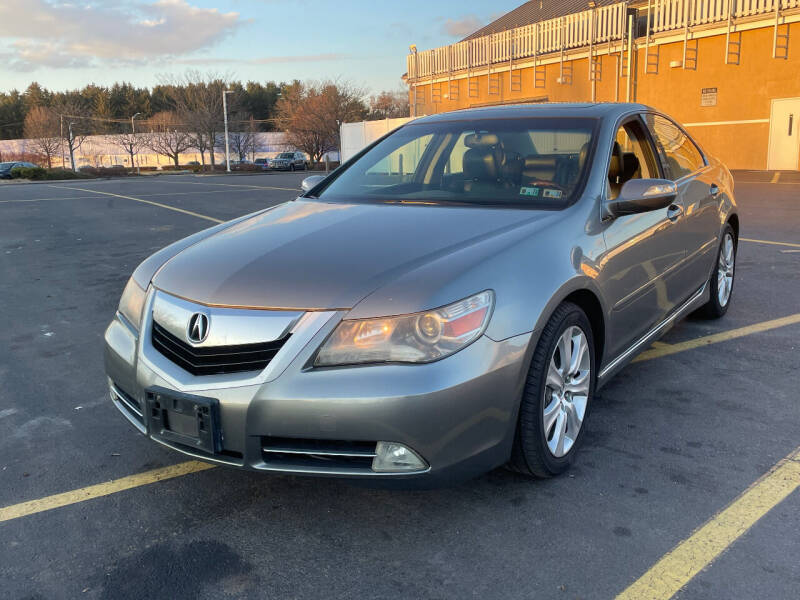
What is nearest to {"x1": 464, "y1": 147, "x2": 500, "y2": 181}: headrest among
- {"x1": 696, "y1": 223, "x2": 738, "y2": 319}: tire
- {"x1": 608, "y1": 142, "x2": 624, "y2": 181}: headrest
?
{"x1": 608, "y1": 142, "x2": 624, "y2": 181}: headrest

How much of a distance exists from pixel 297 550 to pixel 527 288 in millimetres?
1240

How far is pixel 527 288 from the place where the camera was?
101 inches

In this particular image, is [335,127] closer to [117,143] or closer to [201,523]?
[117,143]

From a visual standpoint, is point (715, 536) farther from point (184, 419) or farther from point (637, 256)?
point (184, 419)

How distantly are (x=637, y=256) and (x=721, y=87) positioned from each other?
21.7 metres

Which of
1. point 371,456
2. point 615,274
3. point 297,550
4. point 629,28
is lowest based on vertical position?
point 297,550

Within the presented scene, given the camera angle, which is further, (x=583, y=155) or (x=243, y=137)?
(x=243, y=137)

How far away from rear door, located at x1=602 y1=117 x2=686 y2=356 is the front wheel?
1.06 meters

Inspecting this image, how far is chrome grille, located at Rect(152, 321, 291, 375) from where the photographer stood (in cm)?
232

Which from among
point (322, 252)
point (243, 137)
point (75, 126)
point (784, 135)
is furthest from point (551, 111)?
point (75, 126)

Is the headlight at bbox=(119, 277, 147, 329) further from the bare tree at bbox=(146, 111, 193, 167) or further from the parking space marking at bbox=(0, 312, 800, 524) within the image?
the bare tree at bbox=(146, 111, 193, 167)

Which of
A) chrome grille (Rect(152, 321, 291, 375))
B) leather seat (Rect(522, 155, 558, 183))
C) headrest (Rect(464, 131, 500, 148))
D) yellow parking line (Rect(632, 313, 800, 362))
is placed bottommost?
yellow parking line (Rect(632, 313, 800, 362))

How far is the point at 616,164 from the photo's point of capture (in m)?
3.68

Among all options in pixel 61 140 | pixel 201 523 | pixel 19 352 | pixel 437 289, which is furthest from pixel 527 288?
pixel 61 140
